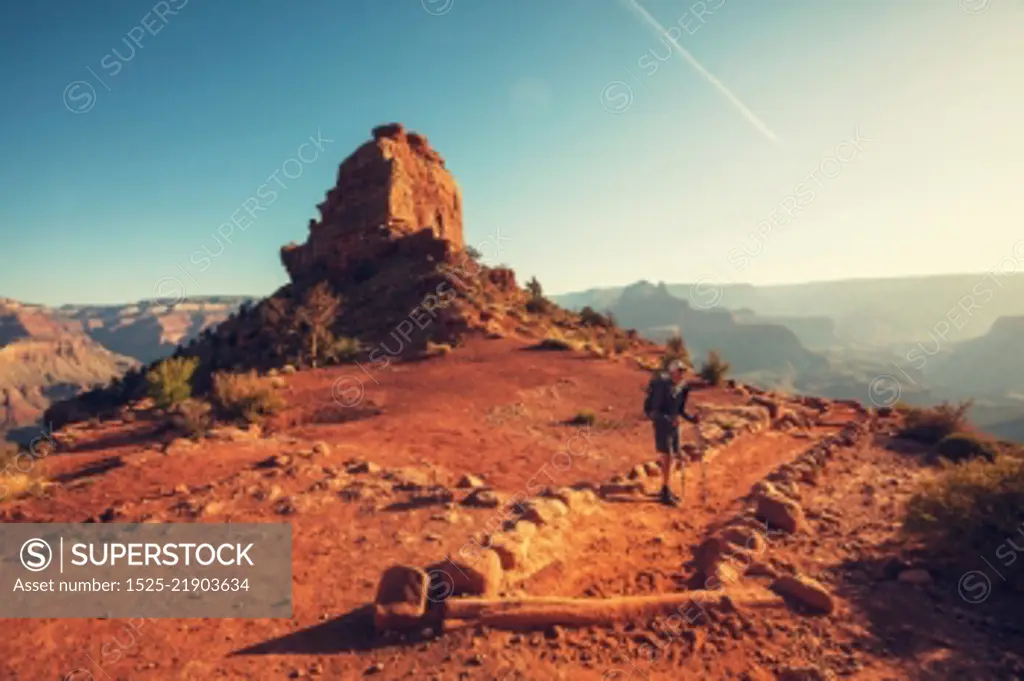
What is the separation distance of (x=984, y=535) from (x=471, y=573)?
15.5 feet

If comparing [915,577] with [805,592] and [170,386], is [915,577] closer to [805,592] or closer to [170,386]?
[805,592]

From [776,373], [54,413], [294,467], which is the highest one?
[294,467]

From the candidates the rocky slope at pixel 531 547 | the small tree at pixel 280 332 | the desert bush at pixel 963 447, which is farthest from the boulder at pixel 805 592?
the small tree at pixel 280 332

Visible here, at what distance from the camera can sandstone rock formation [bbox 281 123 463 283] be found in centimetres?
3597

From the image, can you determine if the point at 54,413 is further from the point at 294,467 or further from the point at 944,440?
the point at 944,440

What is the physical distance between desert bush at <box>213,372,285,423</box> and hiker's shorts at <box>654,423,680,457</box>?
31.1 feet

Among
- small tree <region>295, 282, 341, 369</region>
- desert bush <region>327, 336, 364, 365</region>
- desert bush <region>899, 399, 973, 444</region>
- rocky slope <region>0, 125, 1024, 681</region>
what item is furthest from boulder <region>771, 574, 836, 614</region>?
desert bush <region>327, 336, 364, 365</region>

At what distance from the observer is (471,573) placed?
408 centimetres

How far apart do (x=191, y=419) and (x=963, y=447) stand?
53.2 ft

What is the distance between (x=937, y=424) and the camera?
1145cm

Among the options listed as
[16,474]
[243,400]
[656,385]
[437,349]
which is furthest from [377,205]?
[656,385]

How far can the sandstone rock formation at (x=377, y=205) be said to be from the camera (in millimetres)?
35969

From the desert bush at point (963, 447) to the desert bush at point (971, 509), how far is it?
6.41 m

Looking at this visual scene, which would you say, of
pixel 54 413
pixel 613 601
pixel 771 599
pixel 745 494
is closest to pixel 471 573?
pixel 613 601
